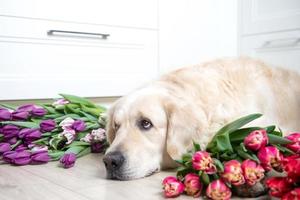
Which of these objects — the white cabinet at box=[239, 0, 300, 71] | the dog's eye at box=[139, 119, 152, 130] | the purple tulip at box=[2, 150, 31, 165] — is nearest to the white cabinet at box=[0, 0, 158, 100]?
the purple tulip at box=[2, 150, 31, 165]

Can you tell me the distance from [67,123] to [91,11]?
2.49ft

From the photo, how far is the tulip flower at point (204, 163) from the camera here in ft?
3.43

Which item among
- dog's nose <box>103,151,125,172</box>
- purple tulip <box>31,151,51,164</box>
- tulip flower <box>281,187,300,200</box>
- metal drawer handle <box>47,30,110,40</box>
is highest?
metal drawer handle <box>47,30,110,40</box>

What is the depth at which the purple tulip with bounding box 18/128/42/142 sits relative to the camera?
1.63 metres

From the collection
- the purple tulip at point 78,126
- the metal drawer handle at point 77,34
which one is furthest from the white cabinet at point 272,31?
the purple tulip at point 78,126

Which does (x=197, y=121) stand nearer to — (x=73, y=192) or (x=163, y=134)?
(x=163, y=134)

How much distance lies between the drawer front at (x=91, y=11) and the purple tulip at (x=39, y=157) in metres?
0.76

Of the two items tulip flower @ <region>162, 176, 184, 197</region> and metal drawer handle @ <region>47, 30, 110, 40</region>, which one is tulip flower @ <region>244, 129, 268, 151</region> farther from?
metal drawer handle @ <region>47, 30, 110, 40</region>

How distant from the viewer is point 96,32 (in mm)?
2199

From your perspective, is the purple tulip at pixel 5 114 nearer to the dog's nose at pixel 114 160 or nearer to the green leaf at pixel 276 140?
the dog's nose at pixel 114 160

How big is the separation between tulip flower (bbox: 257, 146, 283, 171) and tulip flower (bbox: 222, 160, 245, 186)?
70 millimetres

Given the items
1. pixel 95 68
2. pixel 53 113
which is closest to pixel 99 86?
pixel 95 68

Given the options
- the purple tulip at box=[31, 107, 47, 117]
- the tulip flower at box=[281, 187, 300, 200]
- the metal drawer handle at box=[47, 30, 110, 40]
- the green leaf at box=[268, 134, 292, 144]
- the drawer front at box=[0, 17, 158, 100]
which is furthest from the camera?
the metal drawer handle at box=[47, 30, 110, 40]

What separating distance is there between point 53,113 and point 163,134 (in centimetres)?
66
